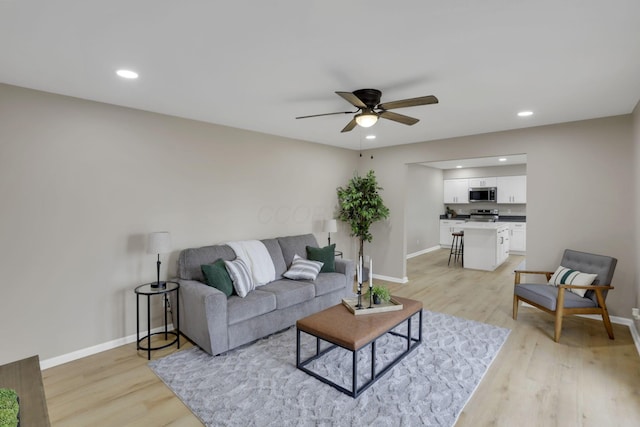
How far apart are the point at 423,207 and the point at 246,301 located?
6.63 metres

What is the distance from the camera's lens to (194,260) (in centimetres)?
358

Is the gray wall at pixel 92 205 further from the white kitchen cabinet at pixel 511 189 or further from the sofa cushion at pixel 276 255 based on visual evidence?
the white kitchen cabinet at pixel 511 189

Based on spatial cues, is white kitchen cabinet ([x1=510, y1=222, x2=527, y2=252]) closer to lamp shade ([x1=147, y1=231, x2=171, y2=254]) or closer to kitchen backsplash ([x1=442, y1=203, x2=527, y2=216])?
kitchen backsplash ([x1=442, y1=203, x2=527, y2=216])

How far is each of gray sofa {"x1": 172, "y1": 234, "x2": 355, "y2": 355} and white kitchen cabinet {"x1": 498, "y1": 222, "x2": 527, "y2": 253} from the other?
6128 millimetres

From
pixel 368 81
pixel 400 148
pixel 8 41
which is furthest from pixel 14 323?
pixel 400 148

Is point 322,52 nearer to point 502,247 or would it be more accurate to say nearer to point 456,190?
point 502,247

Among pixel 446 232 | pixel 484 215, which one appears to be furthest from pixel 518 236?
pixel 446 232

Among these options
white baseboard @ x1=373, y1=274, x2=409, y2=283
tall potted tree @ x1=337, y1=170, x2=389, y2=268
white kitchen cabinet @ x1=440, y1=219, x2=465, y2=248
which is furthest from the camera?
white kitchen cabinet @ x1=440, y1=219, x2=465, y2=248

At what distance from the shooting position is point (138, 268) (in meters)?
3.41

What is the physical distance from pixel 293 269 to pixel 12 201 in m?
2.81

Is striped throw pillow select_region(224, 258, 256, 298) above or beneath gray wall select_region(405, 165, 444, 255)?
beneath

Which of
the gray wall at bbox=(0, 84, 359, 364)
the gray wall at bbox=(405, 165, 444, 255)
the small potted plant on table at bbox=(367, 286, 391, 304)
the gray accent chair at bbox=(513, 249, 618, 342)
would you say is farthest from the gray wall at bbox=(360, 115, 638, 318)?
the gray wall at bbox=(0, 84, 359, 364)

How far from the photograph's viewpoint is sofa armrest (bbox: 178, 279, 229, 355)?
294 centimetres

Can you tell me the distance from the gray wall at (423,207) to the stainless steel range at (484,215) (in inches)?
36.5
